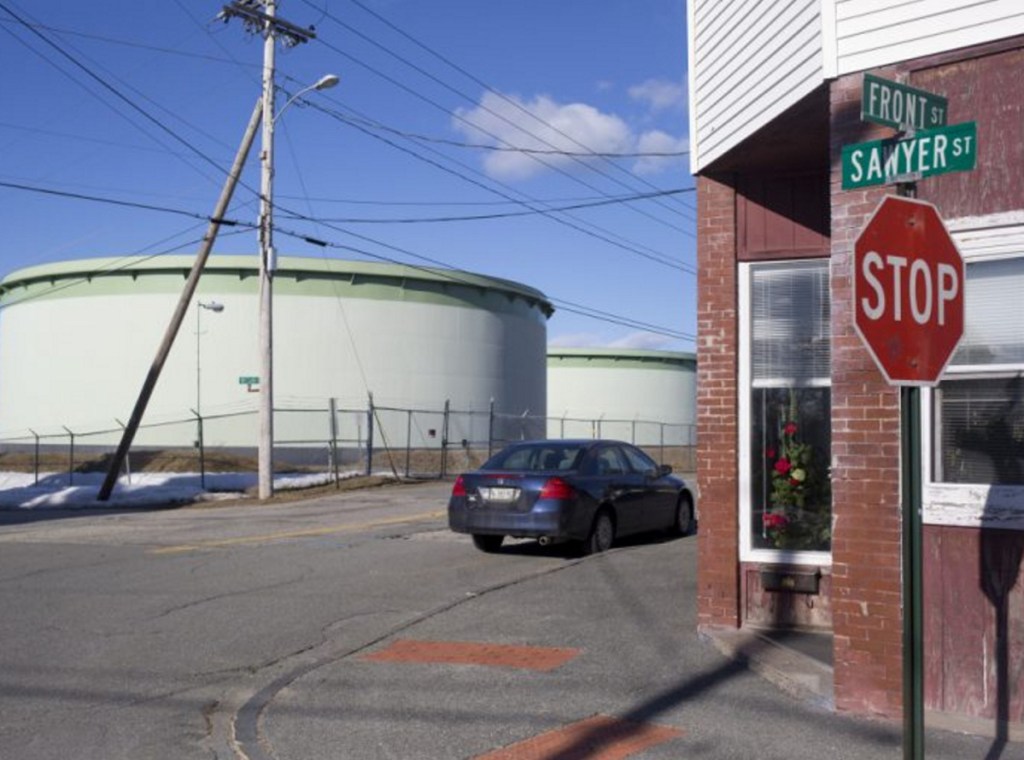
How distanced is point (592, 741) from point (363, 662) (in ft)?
8.52

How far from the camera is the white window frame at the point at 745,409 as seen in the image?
9484mm

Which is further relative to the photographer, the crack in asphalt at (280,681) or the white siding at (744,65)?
the white siding at (744,65)

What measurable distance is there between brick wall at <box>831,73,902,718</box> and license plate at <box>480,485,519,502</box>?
7777 mm

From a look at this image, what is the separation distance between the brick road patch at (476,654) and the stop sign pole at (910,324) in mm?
4094

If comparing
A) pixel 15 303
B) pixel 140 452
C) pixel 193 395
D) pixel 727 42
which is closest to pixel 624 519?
pixel 727 42

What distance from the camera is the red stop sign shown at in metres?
4.77

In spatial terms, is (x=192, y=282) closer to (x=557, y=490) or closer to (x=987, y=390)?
(x=557, y=490)

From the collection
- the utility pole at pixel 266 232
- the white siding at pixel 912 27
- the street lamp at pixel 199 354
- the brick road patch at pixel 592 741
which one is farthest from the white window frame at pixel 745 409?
the street lamp at pixel 199 354

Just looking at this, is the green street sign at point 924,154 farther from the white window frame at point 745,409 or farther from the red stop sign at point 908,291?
the white window frame at point 745,409

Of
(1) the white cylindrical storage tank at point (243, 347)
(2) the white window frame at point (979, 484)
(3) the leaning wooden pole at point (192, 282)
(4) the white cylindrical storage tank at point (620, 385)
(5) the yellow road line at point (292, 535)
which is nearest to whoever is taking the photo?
(2) the white window frame at point (979, 484)

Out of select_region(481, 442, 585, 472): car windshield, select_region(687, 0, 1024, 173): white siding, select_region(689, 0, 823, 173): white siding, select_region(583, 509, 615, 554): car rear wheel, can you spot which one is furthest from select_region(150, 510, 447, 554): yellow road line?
select_region(687, 0, 1024, 173): white siding

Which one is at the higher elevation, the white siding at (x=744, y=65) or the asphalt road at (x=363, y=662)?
the white siding at (x=744, y=65)

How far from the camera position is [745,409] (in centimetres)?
958

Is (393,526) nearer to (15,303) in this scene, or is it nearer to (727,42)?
(727,42)
